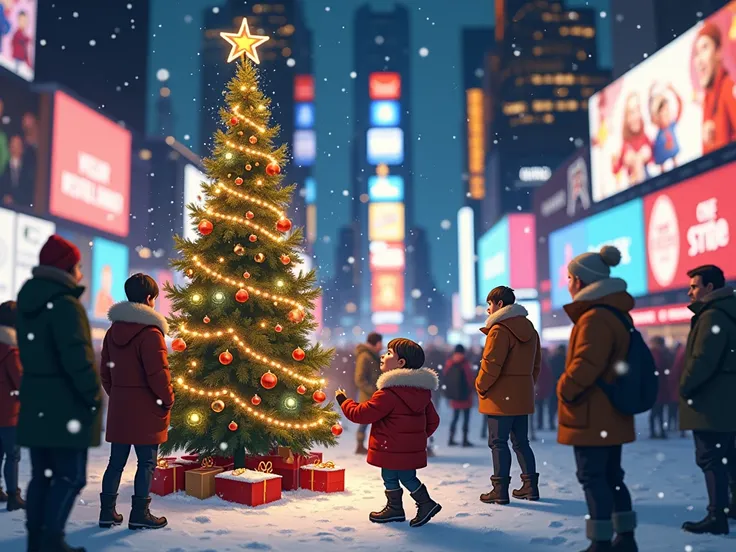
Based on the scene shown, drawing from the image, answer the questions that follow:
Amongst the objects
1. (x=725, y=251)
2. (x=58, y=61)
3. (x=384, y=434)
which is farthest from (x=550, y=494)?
(x=58, y=61)

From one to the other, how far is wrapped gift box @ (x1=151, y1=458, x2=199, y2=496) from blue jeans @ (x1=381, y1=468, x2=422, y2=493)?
229cm

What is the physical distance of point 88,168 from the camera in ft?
113

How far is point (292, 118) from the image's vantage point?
113250 millimetres

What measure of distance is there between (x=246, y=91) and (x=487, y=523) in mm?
4983

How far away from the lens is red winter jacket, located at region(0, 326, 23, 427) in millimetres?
5883

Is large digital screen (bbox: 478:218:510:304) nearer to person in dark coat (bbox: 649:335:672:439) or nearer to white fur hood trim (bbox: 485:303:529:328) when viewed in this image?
person in dark coat (bbox: 649:335:672:439)

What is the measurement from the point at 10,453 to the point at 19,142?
29372 millimetres

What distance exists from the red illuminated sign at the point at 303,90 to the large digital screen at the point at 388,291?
157 feet

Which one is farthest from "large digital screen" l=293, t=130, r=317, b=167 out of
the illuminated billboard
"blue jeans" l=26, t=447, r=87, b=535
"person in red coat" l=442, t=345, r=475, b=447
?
"blue jeans" l=26, t=447, r=87, b=535

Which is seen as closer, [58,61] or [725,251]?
[725,251]

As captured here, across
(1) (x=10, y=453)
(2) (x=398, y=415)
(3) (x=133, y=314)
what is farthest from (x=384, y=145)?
(3) (x=133, y=314)

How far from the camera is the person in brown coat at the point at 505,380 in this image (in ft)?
21.2

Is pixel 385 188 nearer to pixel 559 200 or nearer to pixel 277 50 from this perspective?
pixel 559 200

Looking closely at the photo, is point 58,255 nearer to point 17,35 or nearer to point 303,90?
point 17,35
